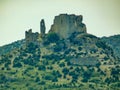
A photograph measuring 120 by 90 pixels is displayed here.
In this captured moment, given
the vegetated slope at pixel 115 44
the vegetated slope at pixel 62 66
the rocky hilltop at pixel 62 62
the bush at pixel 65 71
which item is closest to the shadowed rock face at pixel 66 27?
the rocky hilltop at pixel 62 62

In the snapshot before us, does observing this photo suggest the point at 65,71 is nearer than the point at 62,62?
Yes

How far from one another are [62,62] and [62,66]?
3.74 ft

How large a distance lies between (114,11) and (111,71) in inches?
918

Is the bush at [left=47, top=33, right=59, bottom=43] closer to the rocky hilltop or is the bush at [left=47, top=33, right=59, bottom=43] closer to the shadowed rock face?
the rocky hilltop

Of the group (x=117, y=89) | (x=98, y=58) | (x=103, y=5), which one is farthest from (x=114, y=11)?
(x=98, y=58)

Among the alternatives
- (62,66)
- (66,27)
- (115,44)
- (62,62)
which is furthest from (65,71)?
(115,44)

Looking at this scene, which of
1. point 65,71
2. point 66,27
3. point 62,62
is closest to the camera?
point 65,71

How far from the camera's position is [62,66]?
71.1 meters

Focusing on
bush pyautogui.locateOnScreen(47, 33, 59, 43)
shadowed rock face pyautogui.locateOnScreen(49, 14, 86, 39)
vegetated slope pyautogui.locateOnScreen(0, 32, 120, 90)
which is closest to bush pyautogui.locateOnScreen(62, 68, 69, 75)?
vegetated slope pyautogui.locateOnScreen(0, 32, 120, 90)

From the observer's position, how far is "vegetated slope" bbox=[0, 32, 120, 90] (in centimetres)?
6444

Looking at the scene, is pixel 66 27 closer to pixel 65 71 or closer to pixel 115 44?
pixel 65 71

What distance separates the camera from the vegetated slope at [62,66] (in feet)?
211

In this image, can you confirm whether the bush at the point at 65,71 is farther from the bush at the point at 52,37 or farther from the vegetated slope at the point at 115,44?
the vegetated slope at the point at 115,44

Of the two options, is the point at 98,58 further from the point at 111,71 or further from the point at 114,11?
the point at 114,11
